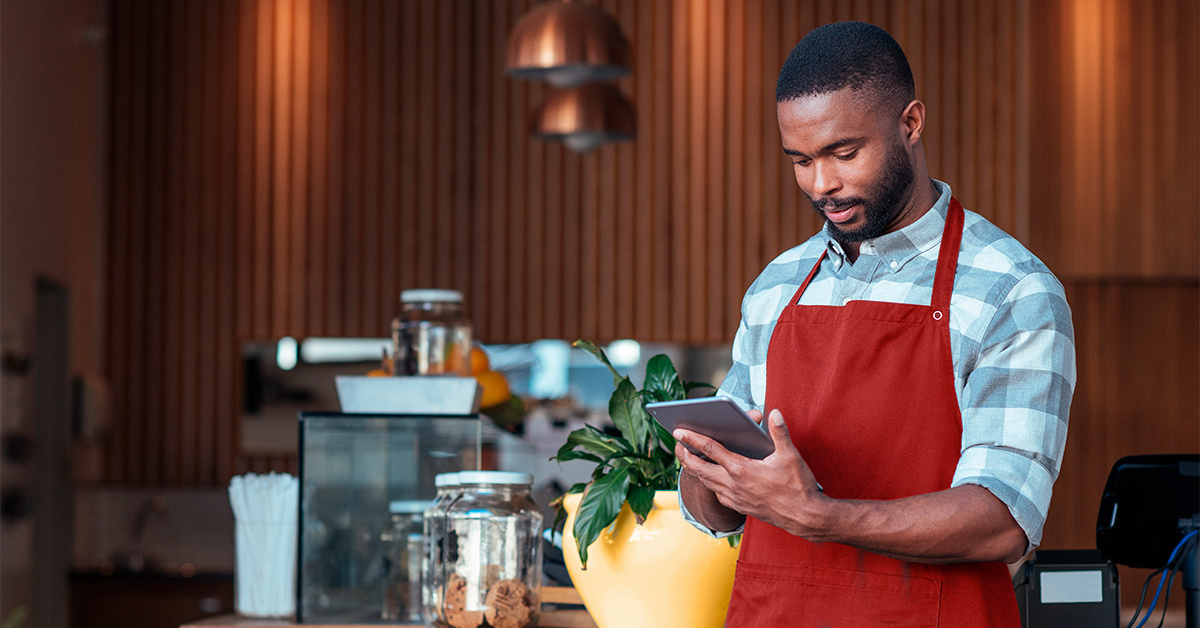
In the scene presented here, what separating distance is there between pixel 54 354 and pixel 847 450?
4.48 meters

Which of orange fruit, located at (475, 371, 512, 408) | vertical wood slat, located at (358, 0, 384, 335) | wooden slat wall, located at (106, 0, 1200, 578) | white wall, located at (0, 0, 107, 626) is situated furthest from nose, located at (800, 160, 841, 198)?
vertical wood slat, located at (358, 0, 384, 335)

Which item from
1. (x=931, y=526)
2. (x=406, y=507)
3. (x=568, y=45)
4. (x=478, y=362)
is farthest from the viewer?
(x=568, y=45)

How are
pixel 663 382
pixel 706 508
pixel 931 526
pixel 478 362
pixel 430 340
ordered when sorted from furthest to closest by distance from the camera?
pixel 478 362 < pixel 430 340 < pixel 663 382 < pixel 706 508 < pixel 931 526

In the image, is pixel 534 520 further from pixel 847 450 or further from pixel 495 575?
pixel 847 450

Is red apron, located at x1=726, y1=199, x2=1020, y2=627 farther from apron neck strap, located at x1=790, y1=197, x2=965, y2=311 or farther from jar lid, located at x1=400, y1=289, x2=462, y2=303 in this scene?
jar lid, located at x1=400, y1=289, x2=462, y2=303

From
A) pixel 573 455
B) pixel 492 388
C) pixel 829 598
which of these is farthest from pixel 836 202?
pixel 492 388

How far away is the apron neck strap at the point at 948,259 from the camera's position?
122cm

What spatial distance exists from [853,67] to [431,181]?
423 centimetres

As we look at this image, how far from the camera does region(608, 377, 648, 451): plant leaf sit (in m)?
1.69

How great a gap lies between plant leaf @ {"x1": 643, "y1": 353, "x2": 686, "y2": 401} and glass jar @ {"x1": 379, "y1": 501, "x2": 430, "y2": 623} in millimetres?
524

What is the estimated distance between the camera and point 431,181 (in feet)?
17.4

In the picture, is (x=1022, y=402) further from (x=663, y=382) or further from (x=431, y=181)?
(x=431, y=181)

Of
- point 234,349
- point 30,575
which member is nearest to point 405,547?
point 30,575

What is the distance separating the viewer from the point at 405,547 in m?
2.02
